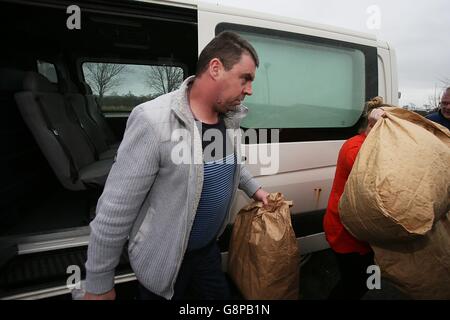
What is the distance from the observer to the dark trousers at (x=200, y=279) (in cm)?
143

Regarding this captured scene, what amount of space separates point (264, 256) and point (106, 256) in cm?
88

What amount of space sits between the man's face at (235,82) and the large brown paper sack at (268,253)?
0.69 meters

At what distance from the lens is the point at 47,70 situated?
3.74 metres

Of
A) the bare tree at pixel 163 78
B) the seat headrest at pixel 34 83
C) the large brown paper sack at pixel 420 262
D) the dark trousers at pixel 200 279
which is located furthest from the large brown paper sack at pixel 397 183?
the bare tree at pixel 163 78

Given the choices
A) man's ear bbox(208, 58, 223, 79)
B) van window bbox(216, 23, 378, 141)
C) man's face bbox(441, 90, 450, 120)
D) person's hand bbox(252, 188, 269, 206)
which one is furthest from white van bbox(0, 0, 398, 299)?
man's face bbox(441, 90, 450, 120)

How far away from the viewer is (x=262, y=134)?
2166 mm

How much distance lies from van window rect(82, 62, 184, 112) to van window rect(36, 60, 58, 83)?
39cm

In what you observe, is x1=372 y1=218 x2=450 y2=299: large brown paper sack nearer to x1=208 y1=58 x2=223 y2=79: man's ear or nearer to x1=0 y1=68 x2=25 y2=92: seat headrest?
x1=208 y1=58 x2=223 y2=79: man's ear

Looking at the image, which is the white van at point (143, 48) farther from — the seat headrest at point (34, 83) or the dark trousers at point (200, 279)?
the dark trousers at point (200, 279)

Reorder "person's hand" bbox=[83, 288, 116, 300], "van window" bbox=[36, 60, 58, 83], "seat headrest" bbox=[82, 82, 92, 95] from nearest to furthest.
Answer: "person's hand" bbox=[83, 288, 116, 300]
"van window" bbox=[36, 60, 58, 83]
"seat headrest" bbox=[82, 82, 92, 95]

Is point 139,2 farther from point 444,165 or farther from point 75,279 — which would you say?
point 444,165

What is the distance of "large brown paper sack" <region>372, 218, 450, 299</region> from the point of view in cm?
165

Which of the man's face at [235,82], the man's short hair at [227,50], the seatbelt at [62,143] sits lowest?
the seatbelt at [62,143]

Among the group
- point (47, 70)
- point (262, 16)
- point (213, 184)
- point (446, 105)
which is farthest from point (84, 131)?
point (446, 105)
